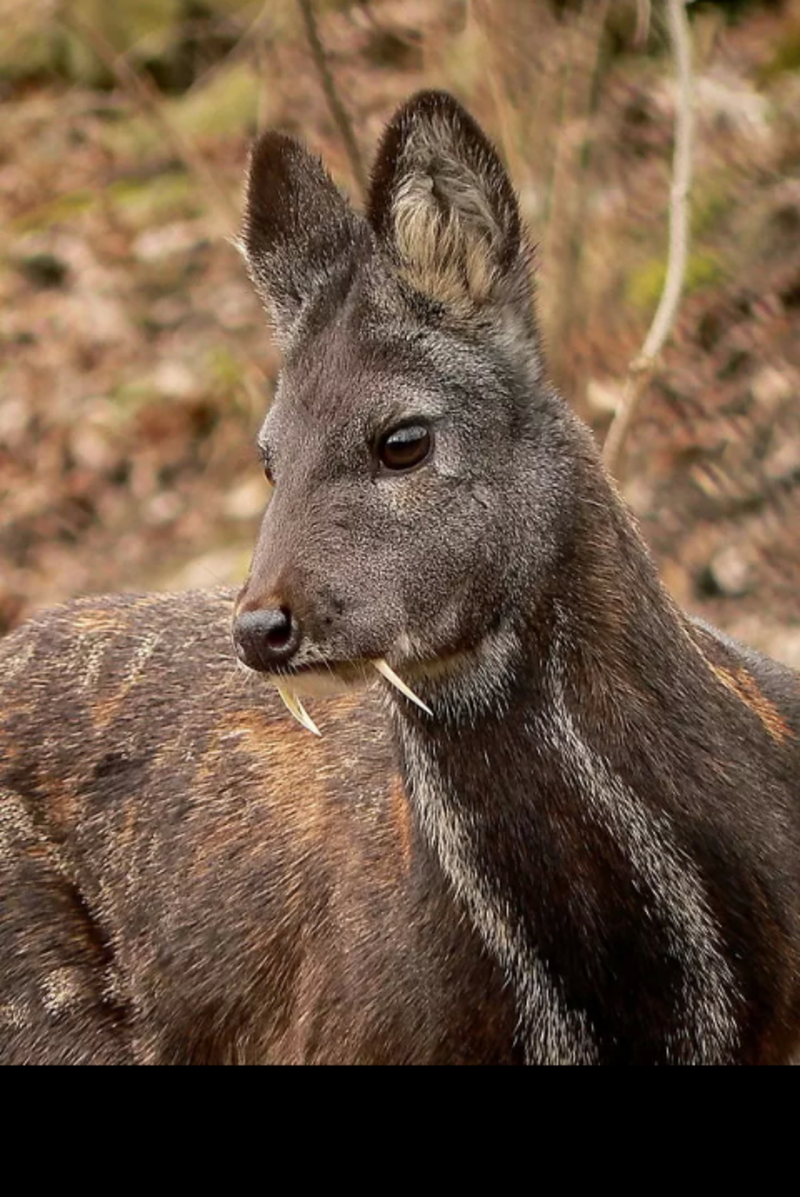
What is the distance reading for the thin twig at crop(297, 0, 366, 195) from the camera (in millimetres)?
Result: 7579

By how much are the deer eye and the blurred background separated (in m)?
2.38

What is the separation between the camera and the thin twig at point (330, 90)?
298 inches

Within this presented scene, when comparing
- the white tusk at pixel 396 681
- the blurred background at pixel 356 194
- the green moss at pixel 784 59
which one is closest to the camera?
the white tusk at pixel 396 681

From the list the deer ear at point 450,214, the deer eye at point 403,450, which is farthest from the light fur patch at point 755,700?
the deer ear at point 450,214

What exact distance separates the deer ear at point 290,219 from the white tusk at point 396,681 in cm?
107

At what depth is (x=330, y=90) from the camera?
26.1 ft

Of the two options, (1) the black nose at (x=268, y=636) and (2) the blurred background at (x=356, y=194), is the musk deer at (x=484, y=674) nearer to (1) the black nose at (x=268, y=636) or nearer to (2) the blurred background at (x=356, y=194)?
(1) the black nose at (x=268, y=636)

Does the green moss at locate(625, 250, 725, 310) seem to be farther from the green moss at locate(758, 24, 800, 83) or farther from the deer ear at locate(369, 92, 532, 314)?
the deer ear at locate(369, 92, 532, 314)

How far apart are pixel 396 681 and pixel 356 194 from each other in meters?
5.09

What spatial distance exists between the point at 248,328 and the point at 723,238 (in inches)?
141

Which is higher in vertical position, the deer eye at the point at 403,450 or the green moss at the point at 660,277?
the green moss at the point at 660,277

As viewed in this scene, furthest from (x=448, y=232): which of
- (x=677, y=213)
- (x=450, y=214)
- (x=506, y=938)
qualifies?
(x=677, y=213)

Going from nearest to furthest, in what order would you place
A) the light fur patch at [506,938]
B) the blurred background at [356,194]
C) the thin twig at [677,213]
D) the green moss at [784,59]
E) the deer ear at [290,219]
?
1. the light fur patch at [506,938]
2. the deer ear at [290,219]
3. the thin twig at [677,213]
4. the blurred background at [356,194]
5. the green moss at [784,59]

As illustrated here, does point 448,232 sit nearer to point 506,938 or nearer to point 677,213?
point 506,938
